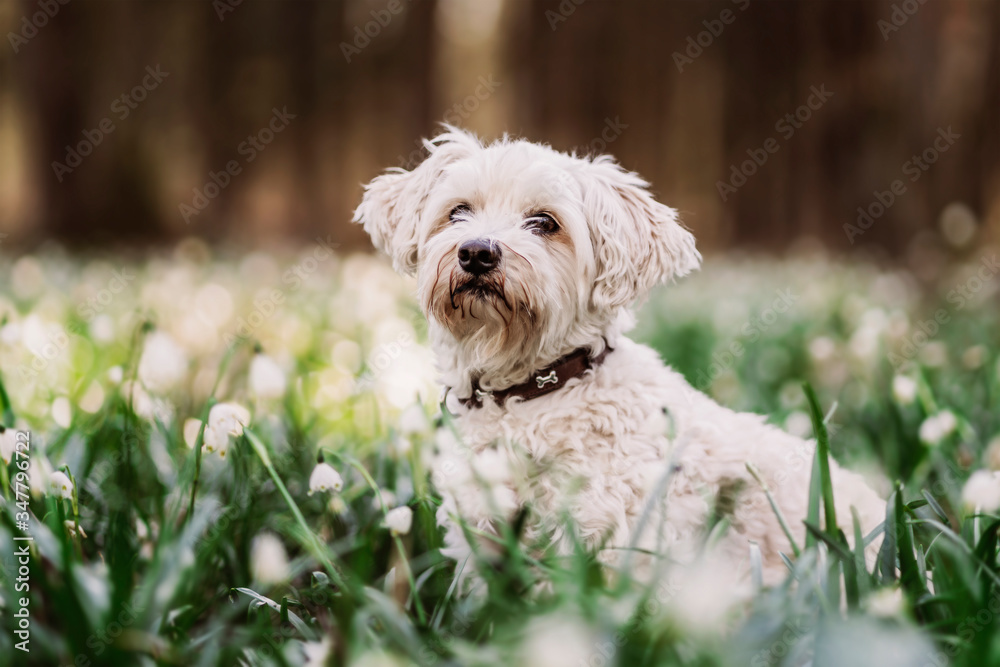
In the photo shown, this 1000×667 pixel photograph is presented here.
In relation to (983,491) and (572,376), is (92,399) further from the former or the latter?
(983,491)

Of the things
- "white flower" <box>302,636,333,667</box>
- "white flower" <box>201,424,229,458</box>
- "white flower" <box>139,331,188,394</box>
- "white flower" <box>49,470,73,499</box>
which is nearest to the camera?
"white flower" <box>302,636,333,667</box>

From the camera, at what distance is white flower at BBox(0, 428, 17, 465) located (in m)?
2.17

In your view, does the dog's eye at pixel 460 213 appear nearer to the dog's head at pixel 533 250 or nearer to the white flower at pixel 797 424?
the dog's head at pixel 533 250

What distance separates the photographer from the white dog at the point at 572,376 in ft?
7.31

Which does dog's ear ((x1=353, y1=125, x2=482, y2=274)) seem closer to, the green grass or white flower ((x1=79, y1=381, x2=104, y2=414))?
the green grass

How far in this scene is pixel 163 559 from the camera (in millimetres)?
1670

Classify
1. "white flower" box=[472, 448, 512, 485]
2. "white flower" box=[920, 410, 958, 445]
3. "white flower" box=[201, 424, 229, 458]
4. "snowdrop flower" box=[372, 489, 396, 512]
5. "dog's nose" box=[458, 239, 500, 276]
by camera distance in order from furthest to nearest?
"white flower" box=[920, 410, 958, 445], "snowdrop flower" box=[372, 489, 396, 512], "dog's nose" box=[458, 239, 500, 276], "white flower" box=[201, 424, 229, 458], "white flower" box=[472, 448, 512, 485]

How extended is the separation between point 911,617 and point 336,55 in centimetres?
1303

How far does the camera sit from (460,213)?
268 centimetres

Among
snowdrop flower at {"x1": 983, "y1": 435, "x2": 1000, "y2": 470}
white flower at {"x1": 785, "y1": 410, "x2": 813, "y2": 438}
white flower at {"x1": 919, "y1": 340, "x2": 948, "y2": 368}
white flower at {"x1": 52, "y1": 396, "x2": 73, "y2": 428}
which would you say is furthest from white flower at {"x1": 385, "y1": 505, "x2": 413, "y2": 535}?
white flower at {"x1": 919, "y1": 340, "x2": 948, "y2": 368}

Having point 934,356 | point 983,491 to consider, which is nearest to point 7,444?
point 983,491

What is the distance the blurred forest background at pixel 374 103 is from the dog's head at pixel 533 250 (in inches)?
383

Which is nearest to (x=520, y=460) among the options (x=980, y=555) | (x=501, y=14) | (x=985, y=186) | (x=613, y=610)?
(x=613, y=610)

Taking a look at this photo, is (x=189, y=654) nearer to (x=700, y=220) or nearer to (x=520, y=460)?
(x=520, y=460)
